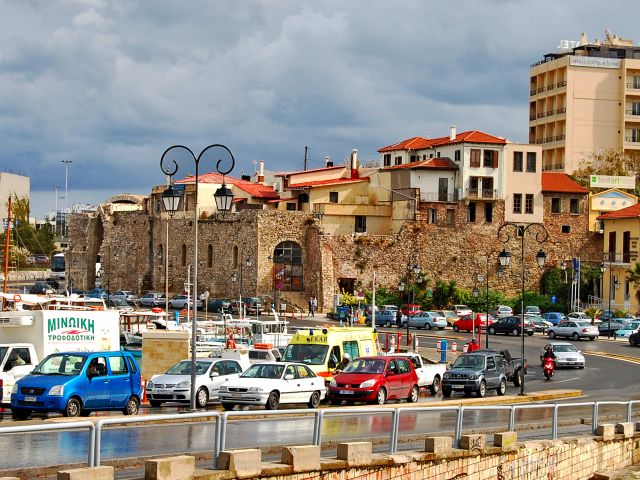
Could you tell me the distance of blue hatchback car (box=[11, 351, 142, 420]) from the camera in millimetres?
27609

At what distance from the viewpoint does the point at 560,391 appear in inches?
1634

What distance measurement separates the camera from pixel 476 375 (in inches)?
1602

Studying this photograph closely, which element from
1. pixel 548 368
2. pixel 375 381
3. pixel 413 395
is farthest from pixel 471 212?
pixel 375 381

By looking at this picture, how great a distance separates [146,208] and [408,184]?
22.9 meters

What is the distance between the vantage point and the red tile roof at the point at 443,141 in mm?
93812

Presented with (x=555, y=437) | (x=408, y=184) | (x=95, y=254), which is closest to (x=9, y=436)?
(x=555, y=437)

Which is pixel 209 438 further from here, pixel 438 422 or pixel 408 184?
pixel 408 184

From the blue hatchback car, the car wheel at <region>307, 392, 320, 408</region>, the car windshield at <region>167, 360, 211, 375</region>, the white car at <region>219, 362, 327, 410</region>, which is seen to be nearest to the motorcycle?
the white car at <region>219, 362, 327, 410</region>

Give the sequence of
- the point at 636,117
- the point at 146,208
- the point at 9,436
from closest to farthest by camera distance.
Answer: the point at 9,436, the point at 146,208, the point at 636,117

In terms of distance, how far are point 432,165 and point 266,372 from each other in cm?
6171

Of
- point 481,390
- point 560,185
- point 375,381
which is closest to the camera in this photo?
point 375,381

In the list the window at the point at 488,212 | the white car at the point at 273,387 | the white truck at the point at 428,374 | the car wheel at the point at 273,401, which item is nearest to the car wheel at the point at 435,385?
the white truck at the point at 428,374

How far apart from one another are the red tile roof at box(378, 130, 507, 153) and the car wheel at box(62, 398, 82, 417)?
68.2 meters

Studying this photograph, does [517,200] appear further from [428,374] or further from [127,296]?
[428,374]
